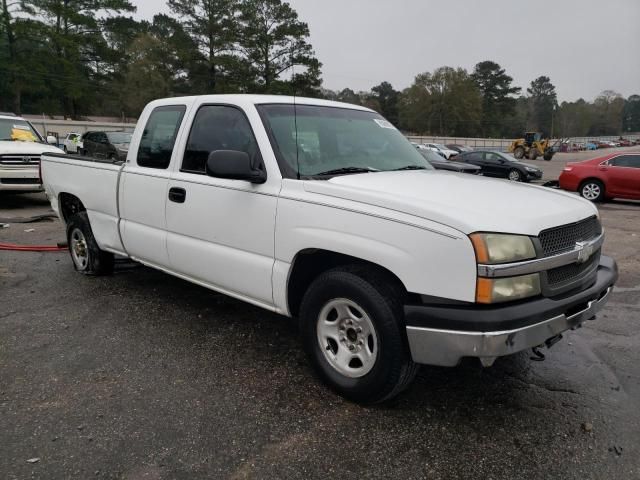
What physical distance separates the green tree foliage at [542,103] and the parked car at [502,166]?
113m

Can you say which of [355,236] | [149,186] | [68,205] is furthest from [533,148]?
[355,236]

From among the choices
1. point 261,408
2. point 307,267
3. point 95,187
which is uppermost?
point 95,187

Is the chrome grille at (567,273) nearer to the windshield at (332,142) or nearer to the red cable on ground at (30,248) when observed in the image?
the windshield at (332,142)

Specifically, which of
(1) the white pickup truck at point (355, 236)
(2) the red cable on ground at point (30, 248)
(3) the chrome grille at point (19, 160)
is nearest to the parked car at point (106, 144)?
(3) the chrome grille at point (19, 160)

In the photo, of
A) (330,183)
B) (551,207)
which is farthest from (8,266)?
(551,207)

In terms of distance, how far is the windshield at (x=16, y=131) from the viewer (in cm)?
1142

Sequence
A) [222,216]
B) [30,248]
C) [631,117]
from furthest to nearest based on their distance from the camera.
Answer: [631,117] < [30,248] < [222,216]

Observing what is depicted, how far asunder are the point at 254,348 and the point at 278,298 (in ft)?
2.49

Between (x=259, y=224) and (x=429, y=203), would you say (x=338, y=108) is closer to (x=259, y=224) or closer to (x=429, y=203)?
(x=259, y=224)

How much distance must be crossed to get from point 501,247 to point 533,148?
49629mm

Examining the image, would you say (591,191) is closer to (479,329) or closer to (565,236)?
(565,236)

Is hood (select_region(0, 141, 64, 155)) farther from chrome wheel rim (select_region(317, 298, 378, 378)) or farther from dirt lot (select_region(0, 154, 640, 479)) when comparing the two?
chrome wheel rim (select_region(317, 298, 378, 378))

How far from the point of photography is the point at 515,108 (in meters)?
118

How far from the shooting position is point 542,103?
453 feet
